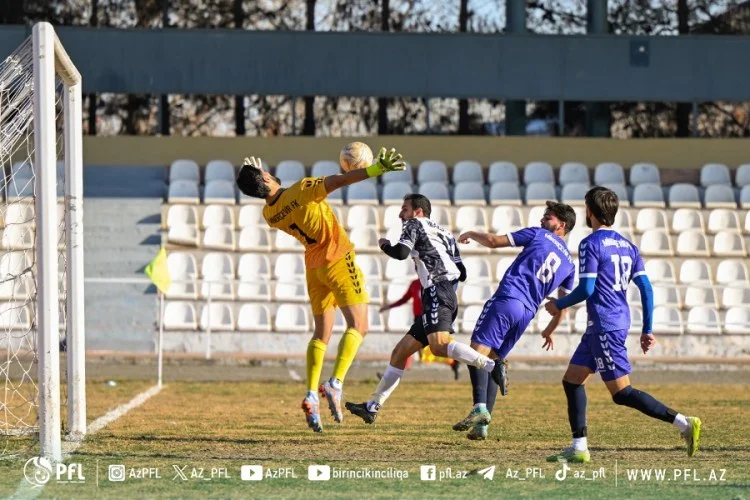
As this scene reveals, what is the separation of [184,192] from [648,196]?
26.6 ft

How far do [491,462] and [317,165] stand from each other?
1410cm

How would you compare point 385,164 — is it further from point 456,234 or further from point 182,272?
point 456,234

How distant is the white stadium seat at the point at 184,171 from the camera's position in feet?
73.3

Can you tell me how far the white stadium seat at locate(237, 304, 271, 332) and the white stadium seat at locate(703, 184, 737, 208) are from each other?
814 cm

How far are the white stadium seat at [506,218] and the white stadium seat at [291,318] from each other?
3631mm

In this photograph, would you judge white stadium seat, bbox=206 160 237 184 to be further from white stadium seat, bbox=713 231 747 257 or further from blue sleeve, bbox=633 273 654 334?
blue sleeve, bbox=633 273 654 334

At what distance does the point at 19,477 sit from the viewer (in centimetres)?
730

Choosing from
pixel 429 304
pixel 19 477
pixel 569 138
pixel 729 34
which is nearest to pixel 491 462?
pixel 429 304

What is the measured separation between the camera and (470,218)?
21.6 m

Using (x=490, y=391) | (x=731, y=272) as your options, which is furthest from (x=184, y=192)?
(x=490, y=391)

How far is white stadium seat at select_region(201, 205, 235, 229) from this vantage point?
2166 centimetres

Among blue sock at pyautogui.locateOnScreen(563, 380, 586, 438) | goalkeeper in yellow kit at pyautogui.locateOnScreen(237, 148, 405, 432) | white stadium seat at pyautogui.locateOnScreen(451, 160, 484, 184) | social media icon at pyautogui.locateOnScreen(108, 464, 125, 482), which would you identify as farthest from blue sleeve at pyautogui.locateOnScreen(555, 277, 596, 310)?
white stadium seat at pyautogui.locateOnScreen(451, 160, 484, 184)

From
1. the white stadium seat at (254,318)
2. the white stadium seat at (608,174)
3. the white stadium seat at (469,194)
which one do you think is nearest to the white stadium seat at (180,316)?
the white stadium seat at (254,318)

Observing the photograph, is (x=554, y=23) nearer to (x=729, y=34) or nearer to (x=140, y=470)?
(x=729, y=34)
